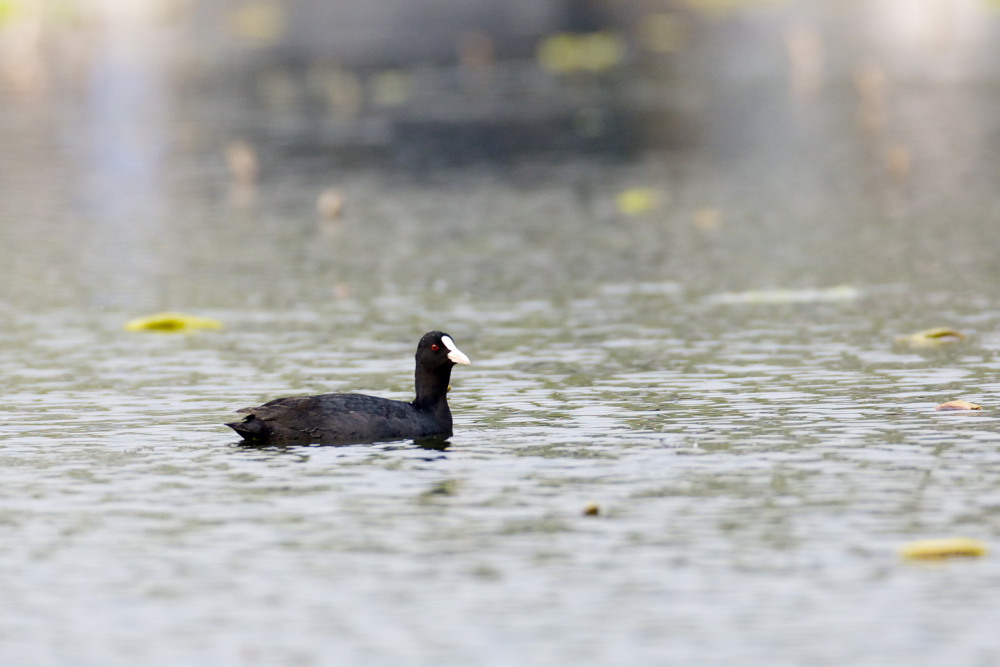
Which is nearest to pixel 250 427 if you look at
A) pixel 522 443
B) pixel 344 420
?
pixel 344 420

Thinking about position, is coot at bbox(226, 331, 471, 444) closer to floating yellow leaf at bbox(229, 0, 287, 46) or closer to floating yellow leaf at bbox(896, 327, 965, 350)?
floating yellow leaf at bbox(896, 327, 965, 350)

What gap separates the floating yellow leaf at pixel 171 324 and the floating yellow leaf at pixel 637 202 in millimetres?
16413

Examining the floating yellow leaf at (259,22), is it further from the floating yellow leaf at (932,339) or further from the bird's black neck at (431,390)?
the bird's black neck at (431,390)

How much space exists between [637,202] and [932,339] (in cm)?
1942

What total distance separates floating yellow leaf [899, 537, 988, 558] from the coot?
6.54 m

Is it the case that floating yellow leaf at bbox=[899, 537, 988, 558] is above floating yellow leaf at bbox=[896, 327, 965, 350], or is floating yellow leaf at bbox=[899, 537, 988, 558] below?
below

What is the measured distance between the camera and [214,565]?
48.5 feet

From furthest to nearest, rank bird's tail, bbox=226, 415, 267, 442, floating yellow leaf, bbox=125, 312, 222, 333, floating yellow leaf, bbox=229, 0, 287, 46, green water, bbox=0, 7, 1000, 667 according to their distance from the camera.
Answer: floating yellow leaf, bbox=229, 0, 287, 46, floating yellow leaf, bbox=125, 312, 222, 333, bird's tail, bbox=226, 415, 267, 442, green water, bbox=0, 7, 1000, 667

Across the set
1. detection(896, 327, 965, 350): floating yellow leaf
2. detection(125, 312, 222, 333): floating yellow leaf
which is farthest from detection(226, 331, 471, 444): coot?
detection(125, 312, 222, 333): floating yellow leaf

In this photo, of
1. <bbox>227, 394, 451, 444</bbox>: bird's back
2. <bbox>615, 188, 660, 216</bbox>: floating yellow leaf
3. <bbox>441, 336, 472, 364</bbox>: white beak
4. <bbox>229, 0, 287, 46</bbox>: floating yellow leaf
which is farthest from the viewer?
<bbox>229, 0, 287, 46</bbox>: floating yellow leaf

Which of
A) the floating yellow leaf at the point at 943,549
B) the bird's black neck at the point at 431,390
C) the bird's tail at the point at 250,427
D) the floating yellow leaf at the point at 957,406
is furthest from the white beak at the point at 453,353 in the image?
the floating yellow leaf at the point at 943,549

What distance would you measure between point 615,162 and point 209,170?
466 inches

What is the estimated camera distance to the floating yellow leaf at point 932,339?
24984mm

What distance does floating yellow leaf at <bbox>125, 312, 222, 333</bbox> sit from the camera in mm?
28328
